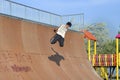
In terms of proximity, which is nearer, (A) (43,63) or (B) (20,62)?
Answer: (B) (20,62)

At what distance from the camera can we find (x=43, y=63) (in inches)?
577

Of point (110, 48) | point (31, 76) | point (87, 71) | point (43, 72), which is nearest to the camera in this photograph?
point (31, 76)

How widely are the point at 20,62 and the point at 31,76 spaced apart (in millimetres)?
644

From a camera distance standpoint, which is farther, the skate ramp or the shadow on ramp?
the shadow on ramp

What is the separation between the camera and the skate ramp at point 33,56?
1261 centimetres

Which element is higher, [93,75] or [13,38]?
[13,38]

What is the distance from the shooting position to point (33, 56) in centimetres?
1437

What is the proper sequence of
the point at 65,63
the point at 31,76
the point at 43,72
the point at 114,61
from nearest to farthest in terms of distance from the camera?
the point at 31,76, the point at 43,72, the point at 65,63, the point at 114,61

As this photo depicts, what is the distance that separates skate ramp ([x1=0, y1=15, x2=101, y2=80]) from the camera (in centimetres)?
1261

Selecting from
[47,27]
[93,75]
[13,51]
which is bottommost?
[93,75]

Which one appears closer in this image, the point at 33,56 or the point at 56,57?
the point at 33,56

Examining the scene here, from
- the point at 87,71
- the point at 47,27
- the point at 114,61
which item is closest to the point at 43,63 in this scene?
the point at 47,27

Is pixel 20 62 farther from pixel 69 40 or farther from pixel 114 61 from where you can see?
pixel 114 61

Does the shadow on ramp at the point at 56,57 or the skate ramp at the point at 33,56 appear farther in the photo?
the shadow on ramp at the point at 56,57
